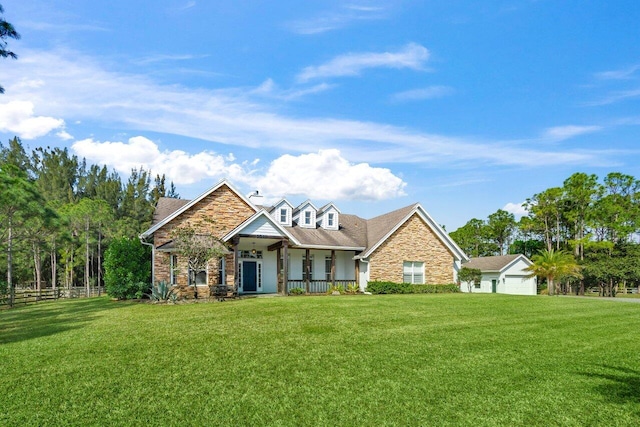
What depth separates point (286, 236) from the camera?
2320cm

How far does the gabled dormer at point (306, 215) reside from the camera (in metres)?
28.1

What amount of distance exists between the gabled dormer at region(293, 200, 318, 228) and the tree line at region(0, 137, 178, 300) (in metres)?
14.5

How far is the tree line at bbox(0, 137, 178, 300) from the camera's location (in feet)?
116

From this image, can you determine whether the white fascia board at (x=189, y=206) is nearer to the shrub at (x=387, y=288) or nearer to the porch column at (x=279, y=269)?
the porch column at (x=279, y=269)

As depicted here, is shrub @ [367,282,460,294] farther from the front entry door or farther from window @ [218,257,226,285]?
window @ [218,257,226,285]

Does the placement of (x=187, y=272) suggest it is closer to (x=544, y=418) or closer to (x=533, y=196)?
(x=544, y=418)

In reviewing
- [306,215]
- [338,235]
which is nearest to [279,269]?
[306,215]

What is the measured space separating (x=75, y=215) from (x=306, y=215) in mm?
21384

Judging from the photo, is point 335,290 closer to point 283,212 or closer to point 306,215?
point 306,215

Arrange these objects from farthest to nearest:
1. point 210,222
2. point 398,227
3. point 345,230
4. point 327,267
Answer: point 345,230 → point 327,267 → point 398,227 → point 210,222

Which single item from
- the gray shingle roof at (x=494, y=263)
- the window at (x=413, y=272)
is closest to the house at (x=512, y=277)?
the gray shingle roof at (x=494, y=263)

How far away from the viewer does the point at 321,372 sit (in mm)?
7250

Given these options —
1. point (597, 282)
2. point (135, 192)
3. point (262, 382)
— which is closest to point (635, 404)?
point (262, 382)

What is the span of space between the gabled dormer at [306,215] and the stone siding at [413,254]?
5.03m
